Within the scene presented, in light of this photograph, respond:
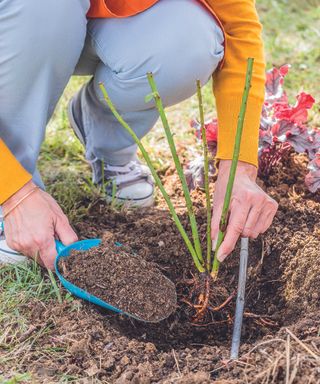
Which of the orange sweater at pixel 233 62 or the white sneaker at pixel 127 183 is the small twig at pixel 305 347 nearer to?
the orange sweater at pixel 233 62

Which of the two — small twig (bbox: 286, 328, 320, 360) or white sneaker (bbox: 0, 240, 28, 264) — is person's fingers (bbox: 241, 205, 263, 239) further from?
white sneaker (bbox: 0, 240, 28, 264)

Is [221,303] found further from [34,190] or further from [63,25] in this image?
[63,25]

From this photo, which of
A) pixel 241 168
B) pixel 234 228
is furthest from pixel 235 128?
pixel 234 228

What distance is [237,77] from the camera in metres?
2.10

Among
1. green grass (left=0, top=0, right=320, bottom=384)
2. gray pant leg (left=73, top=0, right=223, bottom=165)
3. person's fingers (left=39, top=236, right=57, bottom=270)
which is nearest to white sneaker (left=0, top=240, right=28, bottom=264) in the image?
green grass (left=0, top=0, right=320, bottom=384)

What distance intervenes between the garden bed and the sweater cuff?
37 centimetres

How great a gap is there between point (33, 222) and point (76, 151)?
1112 millimetres

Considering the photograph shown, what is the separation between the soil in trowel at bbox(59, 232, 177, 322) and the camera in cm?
199

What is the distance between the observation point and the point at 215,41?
2.18 m

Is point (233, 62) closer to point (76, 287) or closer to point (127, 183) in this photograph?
point (127, 183)

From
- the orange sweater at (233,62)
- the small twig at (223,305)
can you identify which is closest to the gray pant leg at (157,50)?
the orange sweater at (233,62)

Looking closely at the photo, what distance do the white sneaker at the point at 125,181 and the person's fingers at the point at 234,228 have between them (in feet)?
2.54

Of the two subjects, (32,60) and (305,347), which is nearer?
(305,347)

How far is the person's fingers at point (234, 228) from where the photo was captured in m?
1.87
